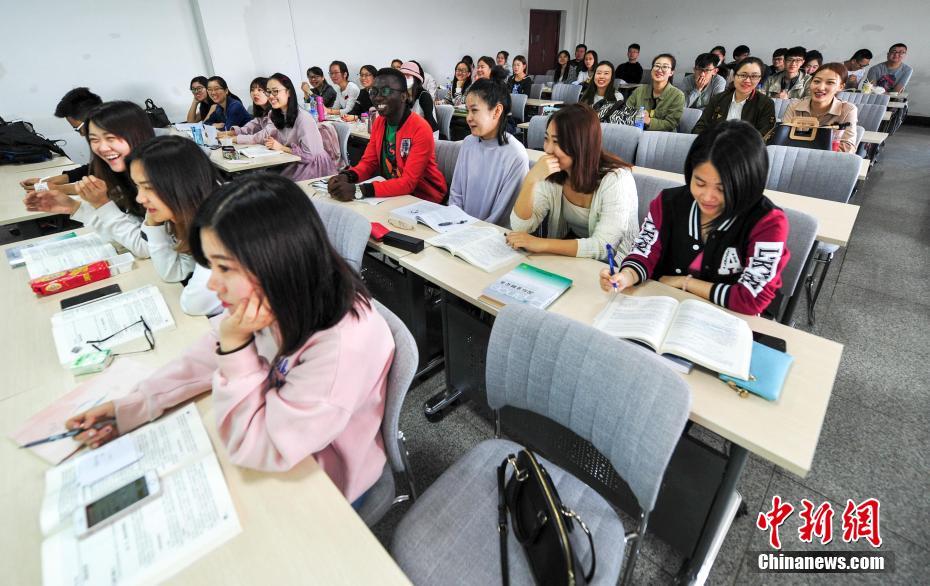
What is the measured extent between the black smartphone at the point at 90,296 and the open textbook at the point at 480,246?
1.13 m

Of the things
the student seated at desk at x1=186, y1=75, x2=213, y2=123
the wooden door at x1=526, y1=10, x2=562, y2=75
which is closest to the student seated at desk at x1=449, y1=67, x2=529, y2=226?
the student seated at desk at x1=186, y1=75, x2=213, y2=123

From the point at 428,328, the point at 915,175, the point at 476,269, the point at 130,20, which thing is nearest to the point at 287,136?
the point at 428,328

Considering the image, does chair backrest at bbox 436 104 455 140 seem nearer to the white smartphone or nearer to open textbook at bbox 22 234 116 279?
open textbook at bbox 22 234 116 279

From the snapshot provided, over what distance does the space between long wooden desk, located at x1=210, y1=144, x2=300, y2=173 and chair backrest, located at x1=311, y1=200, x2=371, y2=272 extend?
5.86ft

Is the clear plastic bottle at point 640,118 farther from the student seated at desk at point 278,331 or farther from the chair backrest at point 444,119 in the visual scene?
the student seated at desk at point 278,331

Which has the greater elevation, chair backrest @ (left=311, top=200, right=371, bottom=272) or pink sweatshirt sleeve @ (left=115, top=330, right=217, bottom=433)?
chair backrest @ (left=311, top=200, right=371, bottom=272)

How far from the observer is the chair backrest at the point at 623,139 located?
10.1 ft

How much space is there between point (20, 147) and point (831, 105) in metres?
6.18

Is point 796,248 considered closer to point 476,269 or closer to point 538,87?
point 476,269

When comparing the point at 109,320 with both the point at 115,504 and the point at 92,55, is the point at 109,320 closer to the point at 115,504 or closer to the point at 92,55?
the point at 115,504

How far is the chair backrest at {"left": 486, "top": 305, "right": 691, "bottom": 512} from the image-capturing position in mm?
844

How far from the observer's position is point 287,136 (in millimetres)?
3598

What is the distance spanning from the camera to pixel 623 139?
10.3ft

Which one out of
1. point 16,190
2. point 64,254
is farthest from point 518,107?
point 64,254
